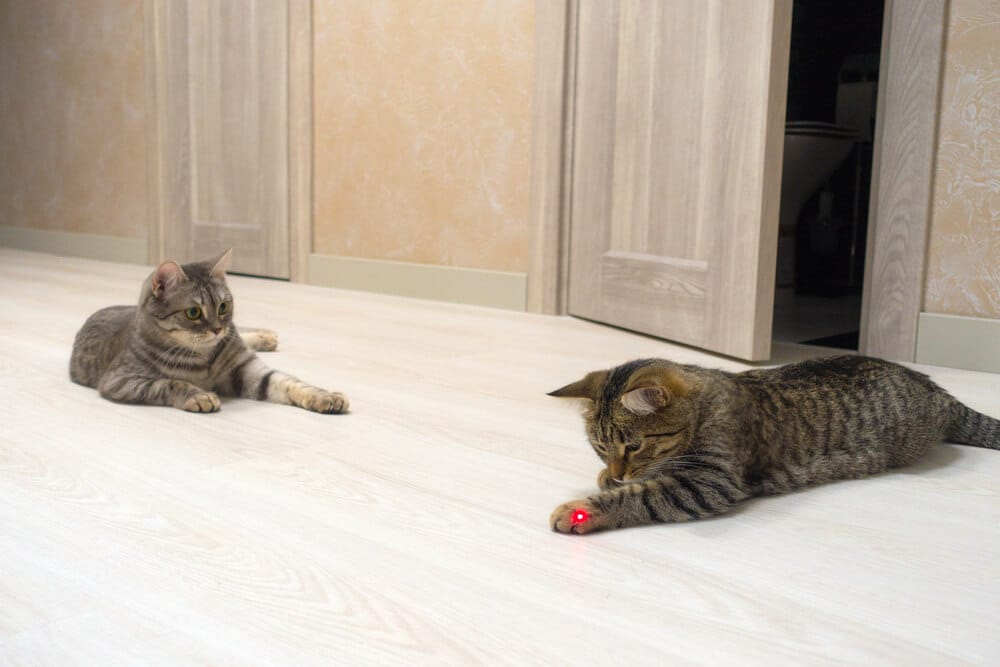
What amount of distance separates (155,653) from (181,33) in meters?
3.85

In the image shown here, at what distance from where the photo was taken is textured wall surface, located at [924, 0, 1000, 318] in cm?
211

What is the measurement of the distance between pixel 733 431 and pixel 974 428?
1.95 feet

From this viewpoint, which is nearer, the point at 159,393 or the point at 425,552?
the point at 425,552

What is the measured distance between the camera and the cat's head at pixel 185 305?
5.64 ft

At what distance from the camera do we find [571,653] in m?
0.84

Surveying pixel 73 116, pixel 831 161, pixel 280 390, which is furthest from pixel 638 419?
pixel 73 116

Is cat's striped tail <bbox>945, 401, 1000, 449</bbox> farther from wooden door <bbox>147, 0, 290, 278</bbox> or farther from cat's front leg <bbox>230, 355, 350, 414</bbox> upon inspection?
wooden door <bbox>147, 0, 290, 278</bbox>

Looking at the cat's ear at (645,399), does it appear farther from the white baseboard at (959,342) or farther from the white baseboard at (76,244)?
the white baseboard at (76,244)

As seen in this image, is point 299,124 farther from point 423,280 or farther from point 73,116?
point 73,116

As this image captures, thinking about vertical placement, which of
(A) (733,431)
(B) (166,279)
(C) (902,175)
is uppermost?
(C) (902,175)

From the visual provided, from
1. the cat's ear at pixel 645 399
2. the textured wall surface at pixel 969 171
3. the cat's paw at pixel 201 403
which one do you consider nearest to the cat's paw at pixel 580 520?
the cat's ear at pixel 645 399

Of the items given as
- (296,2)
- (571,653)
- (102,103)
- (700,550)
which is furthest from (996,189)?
(102,103)

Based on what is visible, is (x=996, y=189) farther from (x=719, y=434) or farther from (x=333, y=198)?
(x=333, y=198)

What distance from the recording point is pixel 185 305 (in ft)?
5.63
